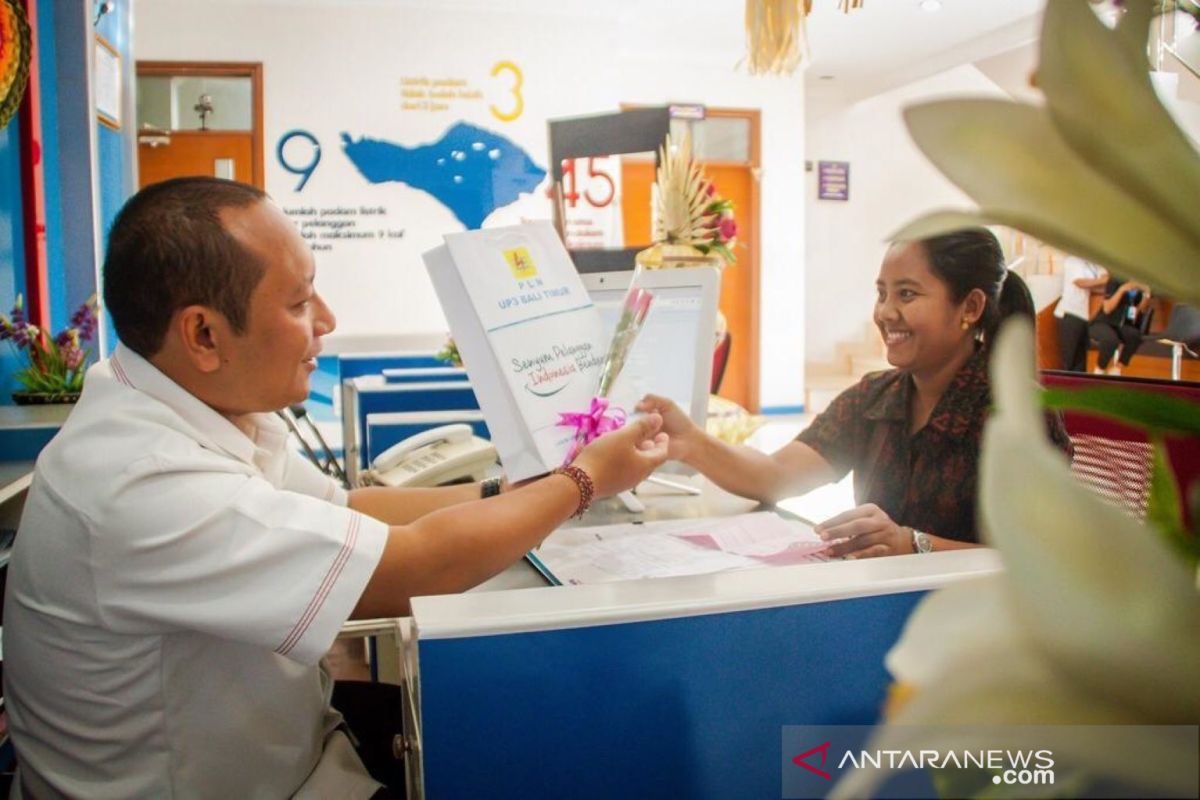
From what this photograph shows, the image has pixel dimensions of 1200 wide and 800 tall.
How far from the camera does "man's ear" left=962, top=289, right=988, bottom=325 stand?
168 cm

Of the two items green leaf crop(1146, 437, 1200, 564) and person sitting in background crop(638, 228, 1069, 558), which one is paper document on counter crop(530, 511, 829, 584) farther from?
green leaf crop(1146, 437, 1200, 564)

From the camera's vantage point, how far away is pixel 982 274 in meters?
1.67

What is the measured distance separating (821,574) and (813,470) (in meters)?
0.98

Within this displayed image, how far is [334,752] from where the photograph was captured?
46.5 inches

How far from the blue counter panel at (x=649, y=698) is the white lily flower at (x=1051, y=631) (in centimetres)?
57

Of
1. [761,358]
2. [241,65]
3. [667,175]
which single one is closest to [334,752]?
[667,175]

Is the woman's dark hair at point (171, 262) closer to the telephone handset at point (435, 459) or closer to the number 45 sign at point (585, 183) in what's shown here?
the telephone handset at point (435, 459)

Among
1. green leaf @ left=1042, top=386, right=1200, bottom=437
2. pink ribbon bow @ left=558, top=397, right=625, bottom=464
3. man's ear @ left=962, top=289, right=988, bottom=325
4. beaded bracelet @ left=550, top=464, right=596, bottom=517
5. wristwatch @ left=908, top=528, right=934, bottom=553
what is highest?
man's ear @ left=962, top=289, right=988, bottom=325

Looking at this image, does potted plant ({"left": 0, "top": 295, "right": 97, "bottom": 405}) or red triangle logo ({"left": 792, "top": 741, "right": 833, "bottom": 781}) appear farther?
potted plant ({"left": 0, "top": 295, "right": 97, "bottom": 405})

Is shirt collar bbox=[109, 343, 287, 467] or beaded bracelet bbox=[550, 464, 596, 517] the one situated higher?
shirt collar bbox=[109, 343, 287, 467]

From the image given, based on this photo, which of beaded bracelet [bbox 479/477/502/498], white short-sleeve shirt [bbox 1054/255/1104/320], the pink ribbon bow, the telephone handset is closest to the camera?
the pink ribbon bow

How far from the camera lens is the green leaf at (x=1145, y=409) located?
1.10 feet

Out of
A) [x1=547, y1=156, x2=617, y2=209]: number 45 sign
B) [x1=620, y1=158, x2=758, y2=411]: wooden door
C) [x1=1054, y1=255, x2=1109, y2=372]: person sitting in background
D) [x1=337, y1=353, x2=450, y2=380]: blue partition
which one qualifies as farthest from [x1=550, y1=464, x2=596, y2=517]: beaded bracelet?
[x1=620, y1=158, x2=758, y2=411]: wooden door

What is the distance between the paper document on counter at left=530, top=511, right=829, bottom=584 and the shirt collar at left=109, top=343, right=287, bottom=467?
0.44 metres
